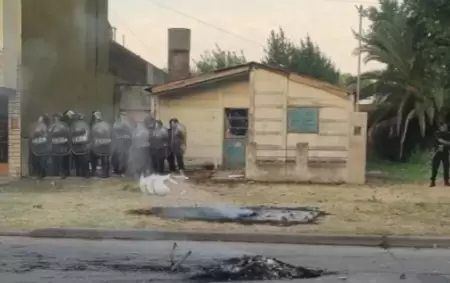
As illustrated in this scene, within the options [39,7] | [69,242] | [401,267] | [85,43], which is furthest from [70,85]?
[401,267]

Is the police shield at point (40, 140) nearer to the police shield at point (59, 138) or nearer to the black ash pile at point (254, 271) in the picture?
the police shield at point (59, 138)

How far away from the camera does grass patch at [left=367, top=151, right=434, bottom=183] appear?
20803 mm

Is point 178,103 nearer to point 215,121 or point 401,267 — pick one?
point 215,121

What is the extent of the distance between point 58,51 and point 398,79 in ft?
43.9

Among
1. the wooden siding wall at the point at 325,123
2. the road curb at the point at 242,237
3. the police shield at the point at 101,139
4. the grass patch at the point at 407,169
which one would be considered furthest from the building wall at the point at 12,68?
the grass patch at the point at 407,169

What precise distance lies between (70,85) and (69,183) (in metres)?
3.99

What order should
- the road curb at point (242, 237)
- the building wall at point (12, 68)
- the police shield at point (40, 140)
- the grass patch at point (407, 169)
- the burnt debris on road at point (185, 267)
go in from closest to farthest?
the burnt debris on road at point (185, 267), the road curb at point (242, 237), the building wall at point (12, 68), the police shield at point (40, 140), the grass patch at point (407, 169)

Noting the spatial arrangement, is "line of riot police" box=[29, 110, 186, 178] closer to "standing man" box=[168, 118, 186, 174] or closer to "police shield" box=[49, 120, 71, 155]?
"police shield" box=[49, 120, 71, 155]

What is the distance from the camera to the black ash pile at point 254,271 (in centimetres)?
764

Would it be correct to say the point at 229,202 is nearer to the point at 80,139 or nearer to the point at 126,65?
the point at 80,139

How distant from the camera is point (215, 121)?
22.3 meters

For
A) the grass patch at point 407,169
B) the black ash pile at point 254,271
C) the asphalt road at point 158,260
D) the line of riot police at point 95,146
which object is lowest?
the asphalt road at point 158,260

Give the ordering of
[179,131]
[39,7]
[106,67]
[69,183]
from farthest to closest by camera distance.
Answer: [106,67], [179,131], [39,7], [69,183]

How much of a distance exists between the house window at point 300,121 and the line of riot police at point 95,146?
2905 millimetres
